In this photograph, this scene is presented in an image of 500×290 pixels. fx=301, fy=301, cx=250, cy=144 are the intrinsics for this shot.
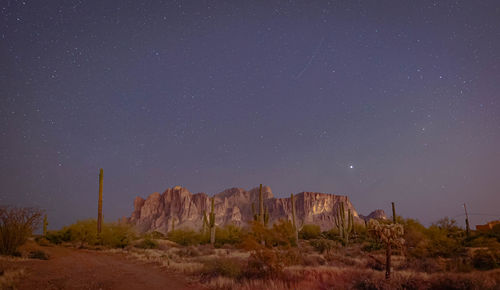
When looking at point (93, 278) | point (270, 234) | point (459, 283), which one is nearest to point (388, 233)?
point (459, 283)

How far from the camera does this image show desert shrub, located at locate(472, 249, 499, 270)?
1628 cm

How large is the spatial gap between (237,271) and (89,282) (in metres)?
4.97

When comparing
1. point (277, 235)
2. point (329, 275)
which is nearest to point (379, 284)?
point (329, 275)

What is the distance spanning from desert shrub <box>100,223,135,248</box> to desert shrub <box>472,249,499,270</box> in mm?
25985

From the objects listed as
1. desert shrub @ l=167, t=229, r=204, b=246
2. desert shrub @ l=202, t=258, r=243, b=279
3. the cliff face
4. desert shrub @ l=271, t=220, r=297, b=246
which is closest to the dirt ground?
desert shrub @ l=202, t=258, r=243, b=279

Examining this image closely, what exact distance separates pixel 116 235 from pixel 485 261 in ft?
88.5

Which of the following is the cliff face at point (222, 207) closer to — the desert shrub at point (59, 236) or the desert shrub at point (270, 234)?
the desert shrub at point (59, 236)

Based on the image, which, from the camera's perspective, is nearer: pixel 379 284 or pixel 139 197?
pixel 379 284

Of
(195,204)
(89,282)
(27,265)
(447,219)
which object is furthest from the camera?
(195,204)

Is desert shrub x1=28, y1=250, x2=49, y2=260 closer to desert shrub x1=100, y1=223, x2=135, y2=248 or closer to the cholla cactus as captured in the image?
desert shrub x1=100, y1=223, x2=135, y2=248

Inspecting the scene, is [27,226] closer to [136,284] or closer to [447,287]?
[136,284]

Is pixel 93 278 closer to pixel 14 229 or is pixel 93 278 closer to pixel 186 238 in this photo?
pixel 14 229

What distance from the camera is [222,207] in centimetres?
11919

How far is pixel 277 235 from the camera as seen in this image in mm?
11352
